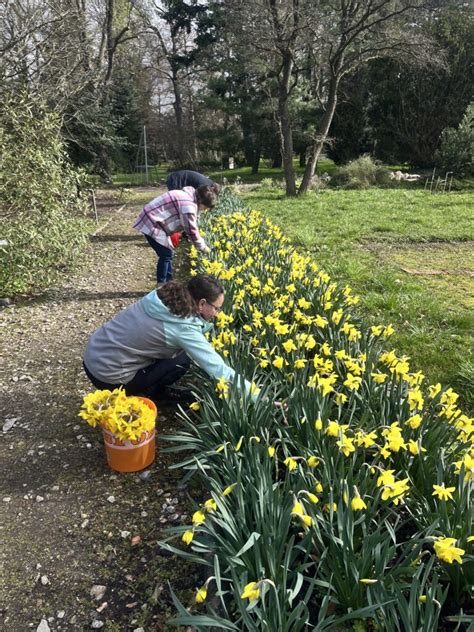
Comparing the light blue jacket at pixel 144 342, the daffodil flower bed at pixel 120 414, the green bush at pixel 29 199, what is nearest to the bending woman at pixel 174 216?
the green bush at pixel 29 199

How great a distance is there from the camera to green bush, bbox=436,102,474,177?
15.1 meters

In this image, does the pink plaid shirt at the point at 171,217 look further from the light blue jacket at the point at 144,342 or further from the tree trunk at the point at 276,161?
the tree trunk at the point at 276,161

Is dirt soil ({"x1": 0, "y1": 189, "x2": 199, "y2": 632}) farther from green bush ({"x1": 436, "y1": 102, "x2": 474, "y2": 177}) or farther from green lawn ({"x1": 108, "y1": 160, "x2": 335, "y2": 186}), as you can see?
green lawn ({"x1": 108, "y1": 160, "x2": 335, "y2": 186})

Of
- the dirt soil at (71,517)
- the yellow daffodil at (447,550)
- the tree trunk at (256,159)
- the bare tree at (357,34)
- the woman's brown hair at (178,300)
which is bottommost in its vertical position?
the dirt soil at (71,517)

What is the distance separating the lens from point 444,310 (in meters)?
4.36

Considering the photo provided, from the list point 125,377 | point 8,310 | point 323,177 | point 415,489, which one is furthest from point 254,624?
point 323,177

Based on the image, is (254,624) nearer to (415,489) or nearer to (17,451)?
(415,489)

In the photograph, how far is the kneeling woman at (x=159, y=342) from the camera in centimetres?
238

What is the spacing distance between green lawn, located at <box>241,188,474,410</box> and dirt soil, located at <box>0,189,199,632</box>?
2.07m

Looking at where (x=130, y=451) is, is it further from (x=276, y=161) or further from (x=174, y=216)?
(x=276, y=161)

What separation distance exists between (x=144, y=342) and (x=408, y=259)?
4.97 meters

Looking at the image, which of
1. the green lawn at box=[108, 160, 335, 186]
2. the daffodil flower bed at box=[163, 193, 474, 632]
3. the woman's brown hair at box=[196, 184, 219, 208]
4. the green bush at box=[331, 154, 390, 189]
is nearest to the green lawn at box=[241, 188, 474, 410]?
the daffodil flower bed at box=[163, 193, 474, 632]

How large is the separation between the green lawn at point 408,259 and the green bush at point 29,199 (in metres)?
3.45

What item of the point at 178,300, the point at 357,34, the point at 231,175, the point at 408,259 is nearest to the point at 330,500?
the point at 178,300
